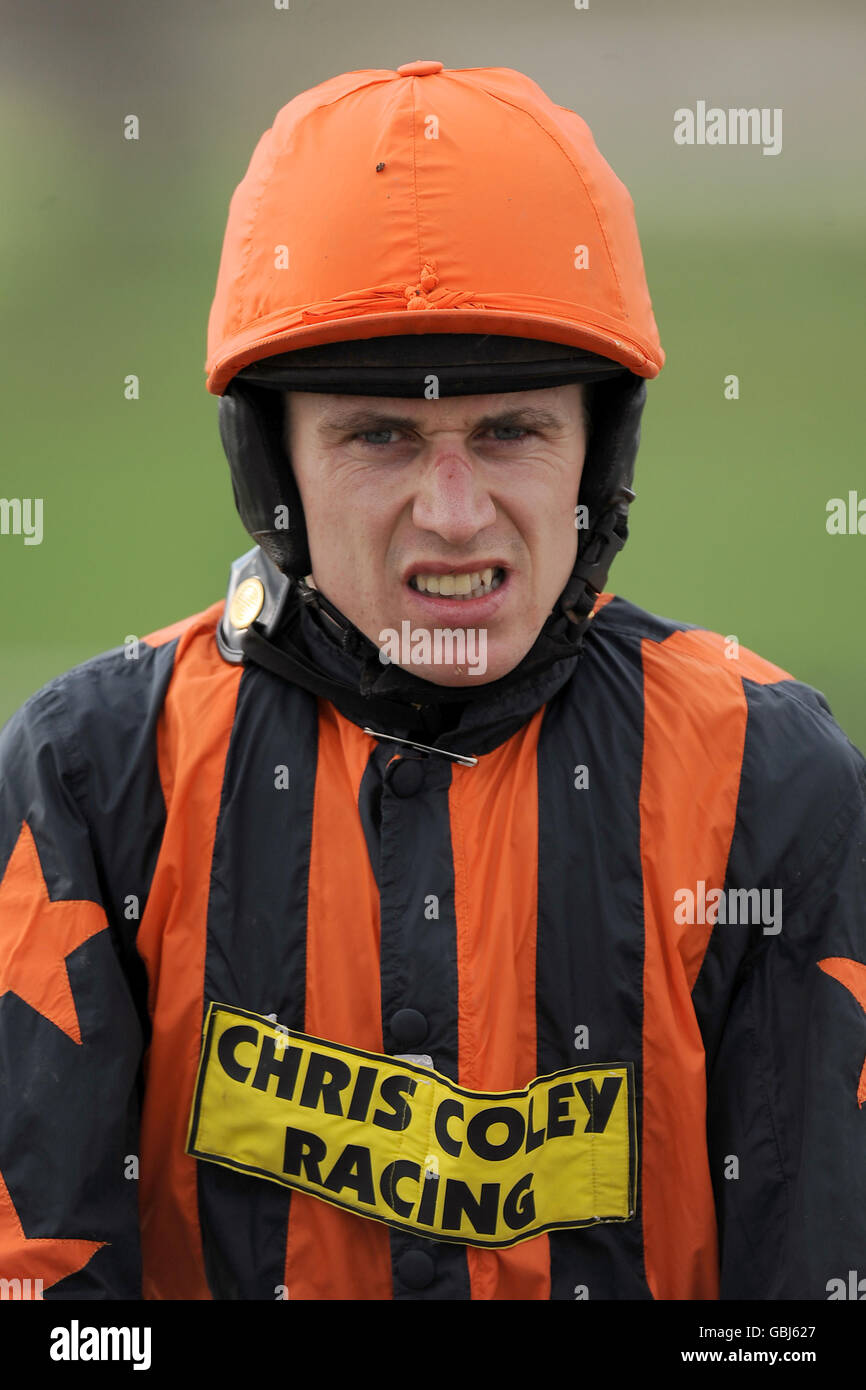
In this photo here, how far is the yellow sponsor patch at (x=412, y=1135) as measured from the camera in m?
1.43

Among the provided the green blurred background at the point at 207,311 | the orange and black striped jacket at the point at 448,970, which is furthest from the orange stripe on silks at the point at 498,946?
the green blurred background at the point at 207,311

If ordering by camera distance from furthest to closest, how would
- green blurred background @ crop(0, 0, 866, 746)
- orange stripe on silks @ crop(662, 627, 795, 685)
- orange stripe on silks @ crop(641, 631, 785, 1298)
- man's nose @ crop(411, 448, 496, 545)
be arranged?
green blurred background @ crop(0, 0, 866, 746)
orange stripe on silks @ crop(662, 627, 795, 685)
orange stripe on silks @ crop(641, 631, 785, 1298)
man's nose @ crop(411, 448, 496, 545)

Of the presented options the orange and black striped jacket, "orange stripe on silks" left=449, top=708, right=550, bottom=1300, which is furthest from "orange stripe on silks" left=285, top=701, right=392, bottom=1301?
"orange stripe on silks" left=449, top=708, right=550, bottom=1300

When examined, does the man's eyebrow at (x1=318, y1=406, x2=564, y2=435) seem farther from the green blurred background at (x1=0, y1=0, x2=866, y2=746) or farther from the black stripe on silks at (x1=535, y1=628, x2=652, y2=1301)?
the green blurred background at (x1=0, y1=0, x2=866, y2=746)

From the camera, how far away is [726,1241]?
1521mm

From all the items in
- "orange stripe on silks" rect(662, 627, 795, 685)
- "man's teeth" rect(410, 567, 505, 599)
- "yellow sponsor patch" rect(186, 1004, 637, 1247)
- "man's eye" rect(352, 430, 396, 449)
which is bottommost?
"yellow sponsor patch" rect(186, 1004, 637, 1247)

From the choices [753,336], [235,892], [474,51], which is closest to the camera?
[235,892]

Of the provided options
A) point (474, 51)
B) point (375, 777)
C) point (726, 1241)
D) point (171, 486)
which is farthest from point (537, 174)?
point (171, 486)

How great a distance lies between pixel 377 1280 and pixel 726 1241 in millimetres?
406

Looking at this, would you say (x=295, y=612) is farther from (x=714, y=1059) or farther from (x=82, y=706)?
(x=714, y=1059)

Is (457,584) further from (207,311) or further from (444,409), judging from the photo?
(207,311)

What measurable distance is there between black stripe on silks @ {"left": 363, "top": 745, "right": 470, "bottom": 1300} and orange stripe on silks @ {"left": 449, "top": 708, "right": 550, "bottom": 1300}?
0.04ft

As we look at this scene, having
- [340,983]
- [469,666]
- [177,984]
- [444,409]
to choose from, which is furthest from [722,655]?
[177,984]

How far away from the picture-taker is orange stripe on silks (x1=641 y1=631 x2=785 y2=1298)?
1.51 meters
